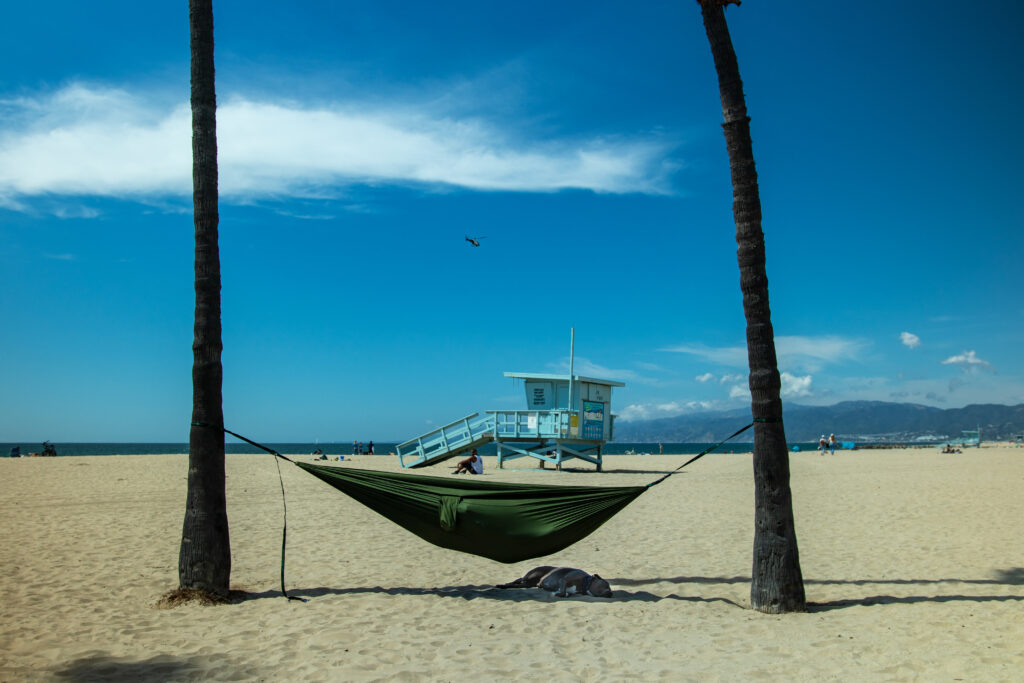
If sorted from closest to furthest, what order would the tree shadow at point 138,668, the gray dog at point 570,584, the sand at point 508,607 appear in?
1. the tree shadow at point 138,668
2. the sand at point 508,607
3. the gray dog at point 570,584

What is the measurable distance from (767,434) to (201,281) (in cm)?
489

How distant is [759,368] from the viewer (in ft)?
18.3

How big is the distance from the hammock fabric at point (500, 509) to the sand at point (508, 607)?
0.51 m

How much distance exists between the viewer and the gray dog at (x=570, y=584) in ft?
19.8

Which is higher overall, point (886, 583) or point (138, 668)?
point (138, 668)

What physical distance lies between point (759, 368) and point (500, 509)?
2484 mm

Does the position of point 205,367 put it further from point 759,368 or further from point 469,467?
point 469,467

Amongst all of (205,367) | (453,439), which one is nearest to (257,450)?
(453,439)

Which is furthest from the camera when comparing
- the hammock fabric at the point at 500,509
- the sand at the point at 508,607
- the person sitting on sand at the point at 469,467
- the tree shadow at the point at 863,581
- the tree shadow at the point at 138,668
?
the person sitting on sand at the point at 469,467

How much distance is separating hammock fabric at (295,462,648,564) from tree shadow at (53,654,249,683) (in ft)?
6.25

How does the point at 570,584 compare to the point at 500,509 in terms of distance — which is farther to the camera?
the point at 570,584

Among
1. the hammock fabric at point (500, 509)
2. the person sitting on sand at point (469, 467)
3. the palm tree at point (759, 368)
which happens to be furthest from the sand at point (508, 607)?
the person sitting on sand at point (469, 467)

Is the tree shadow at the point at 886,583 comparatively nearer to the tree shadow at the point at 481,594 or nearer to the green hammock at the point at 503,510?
the tree shadow at the point at 481,594

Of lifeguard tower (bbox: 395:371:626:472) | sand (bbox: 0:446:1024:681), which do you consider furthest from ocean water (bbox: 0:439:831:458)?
sand (bbox: 0:446:1024:681)
